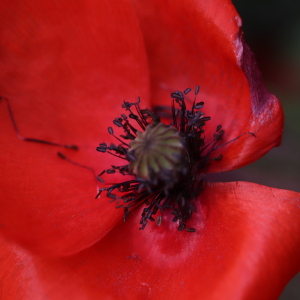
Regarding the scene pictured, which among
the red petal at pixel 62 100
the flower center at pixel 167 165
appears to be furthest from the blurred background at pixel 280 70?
the red petal at pixel 62 100

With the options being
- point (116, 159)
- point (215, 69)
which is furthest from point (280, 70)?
point (116, 159)

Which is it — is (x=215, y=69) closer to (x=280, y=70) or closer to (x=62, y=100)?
(x=62, y=100)

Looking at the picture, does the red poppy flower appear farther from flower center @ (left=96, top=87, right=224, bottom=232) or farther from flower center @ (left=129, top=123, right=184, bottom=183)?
flower center @ (left=129, top=123, right=184, bottom=183)

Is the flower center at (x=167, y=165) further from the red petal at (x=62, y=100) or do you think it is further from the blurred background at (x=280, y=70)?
the blurred background at (x=280, y=70)

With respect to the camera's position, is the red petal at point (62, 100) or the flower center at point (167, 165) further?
the red petal at point (62, 100)

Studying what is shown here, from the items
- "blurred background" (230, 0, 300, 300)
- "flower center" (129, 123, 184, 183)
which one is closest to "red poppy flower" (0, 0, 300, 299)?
"flower center" (129, 123, 184, 183)
